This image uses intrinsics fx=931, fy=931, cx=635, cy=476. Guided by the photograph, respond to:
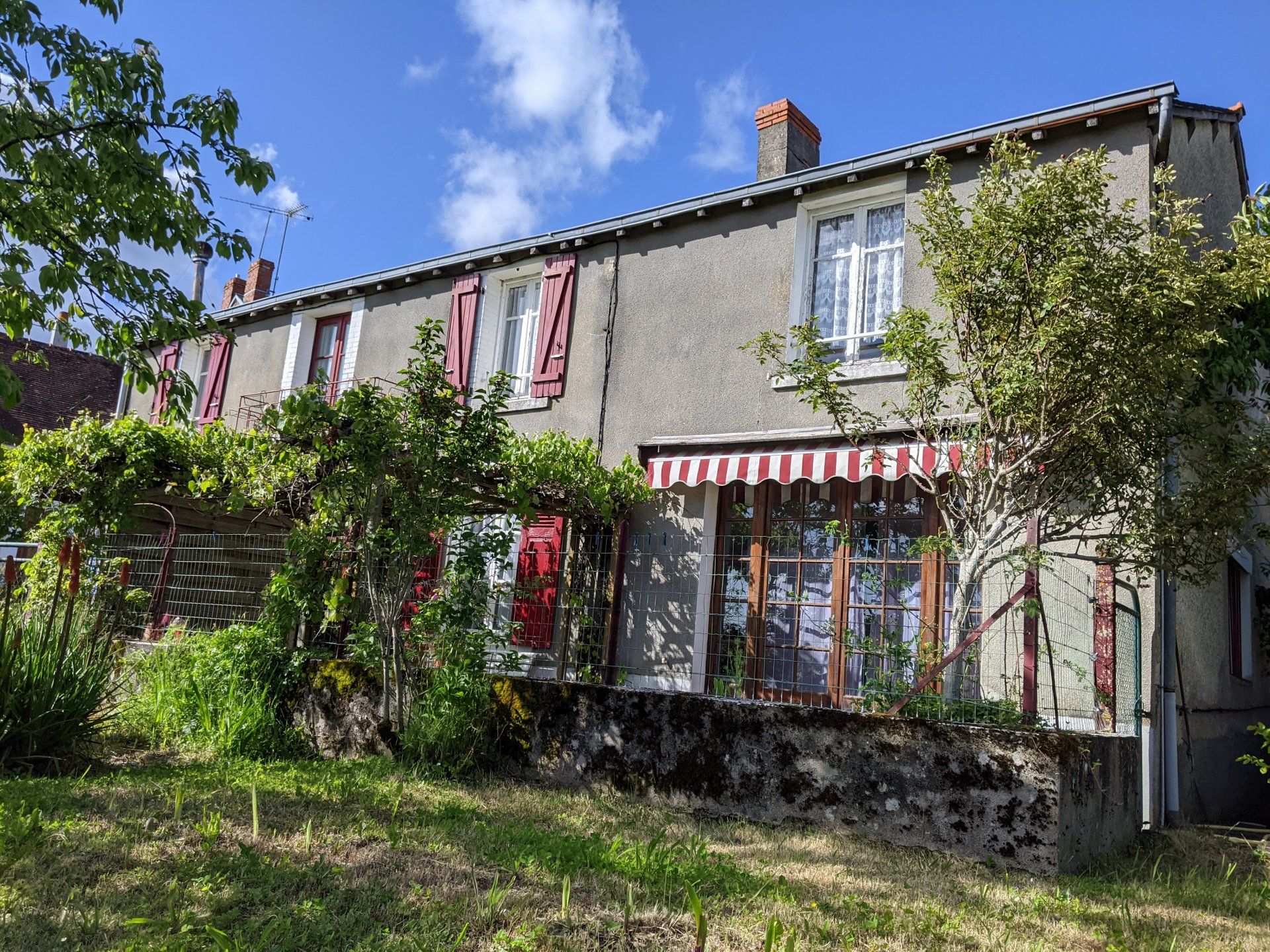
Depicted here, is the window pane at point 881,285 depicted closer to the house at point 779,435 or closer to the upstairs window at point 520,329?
the house at point 779,435

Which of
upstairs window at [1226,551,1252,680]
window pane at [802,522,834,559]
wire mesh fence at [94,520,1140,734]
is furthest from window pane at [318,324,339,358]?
upstairs window at [1226,551,1252,680]

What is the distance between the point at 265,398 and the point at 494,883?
43.6 feet

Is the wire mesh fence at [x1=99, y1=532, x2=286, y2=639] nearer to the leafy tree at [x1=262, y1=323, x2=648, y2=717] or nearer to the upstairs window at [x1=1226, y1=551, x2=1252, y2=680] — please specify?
the leafy tree at [x1=262, y1=323, x2=648, y2=717]

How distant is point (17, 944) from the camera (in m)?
3.32

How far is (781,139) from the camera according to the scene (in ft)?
39.4

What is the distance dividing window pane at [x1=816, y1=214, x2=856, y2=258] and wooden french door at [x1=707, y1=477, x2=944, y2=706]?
2791mm

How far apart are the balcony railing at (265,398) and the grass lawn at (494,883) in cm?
865

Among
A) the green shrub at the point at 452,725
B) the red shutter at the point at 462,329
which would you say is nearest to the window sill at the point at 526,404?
the red shutter at the point at 462,329

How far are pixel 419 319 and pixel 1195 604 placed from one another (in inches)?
419

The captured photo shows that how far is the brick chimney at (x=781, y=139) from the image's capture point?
11961mm

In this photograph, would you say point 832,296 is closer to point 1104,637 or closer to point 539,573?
point 1104,637

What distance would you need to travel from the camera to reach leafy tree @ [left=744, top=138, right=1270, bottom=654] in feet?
20.0

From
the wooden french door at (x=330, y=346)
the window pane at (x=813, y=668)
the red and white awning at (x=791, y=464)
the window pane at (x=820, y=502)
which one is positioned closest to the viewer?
the red and white awning at (x=791, y=464)

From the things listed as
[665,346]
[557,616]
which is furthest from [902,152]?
[557,616]
